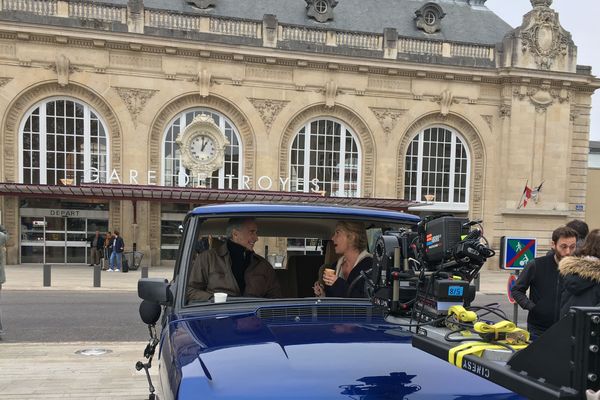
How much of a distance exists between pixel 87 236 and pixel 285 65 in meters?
13.2

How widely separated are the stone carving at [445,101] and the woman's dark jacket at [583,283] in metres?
23.1

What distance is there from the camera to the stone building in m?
21.3

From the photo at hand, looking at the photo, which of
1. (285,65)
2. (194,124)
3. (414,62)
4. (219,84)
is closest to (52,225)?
(194,124)

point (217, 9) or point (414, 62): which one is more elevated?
point (217, 9)

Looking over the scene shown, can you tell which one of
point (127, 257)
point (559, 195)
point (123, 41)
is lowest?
point (127, 257)

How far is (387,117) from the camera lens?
81.1 ft

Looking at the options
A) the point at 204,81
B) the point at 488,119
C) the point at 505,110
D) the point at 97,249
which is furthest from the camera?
the point at 488,119

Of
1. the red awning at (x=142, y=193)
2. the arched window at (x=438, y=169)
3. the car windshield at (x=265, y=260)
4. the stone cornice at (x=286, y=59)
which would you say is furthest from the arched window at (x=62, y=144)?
the car windshield at (x=265, y=260)

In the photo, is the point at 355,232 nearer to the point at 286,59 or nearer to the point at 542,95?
the point at 286,59

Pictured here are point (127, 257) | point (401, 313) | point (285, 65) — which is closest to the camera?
point (401, 313)

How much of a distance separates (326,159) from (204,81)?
7559 mm

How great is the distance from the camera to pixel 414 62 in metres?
24.8

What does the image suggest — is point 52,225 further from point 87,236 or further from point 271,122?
point 271,122

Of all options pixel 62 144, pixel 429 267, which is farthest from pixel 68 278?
pixel 429 267
